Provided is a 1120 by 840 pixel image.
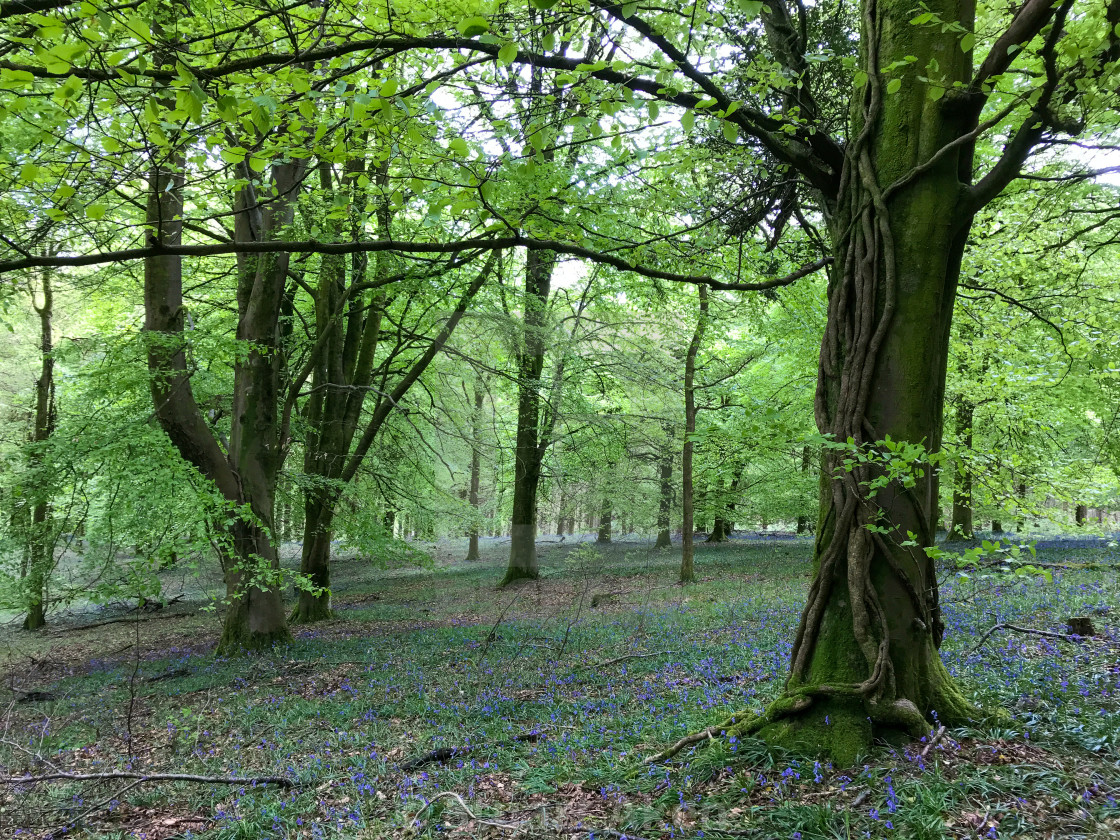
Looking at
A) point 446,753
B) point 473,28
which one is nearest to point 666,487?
point 446,753

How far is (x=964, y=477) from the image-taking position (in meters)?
5.54

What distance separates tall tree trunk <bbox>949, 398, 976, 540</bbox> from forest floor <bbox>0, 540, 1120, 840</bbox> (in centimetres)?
86

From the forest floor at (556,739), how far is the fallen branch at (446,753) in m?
0.02

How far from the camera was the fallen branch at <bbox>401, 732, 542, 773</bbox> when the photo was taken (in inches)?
193

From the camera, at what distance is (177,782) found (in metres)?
4.98

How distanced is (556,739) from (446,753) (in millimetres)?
903

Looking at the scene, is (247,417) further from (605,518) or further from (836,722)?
(605,518)

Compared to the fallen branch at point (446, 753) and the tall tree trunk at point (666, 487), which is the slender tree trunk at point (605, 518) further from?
the fallen branch at point (446, 753)

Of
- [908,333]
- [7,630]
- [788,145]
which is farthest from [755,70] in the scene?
[7,630]

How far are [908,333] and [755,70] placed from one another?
194 cm

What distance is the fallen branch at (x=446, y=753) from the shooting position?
16.1ft

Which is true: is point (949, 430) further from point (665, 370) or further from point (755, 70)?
point (755, 70)

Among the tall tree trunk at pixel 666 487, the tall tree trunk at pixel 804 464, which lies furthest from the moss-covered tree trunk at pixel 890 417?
the tall tree trunk at pixel 666 487

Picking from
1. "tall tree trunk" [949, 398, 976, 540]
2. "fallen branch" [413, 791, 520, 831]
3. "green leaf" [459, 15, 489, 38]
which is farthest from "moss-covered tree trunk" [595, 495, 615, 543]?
"green leaf" [459, 15, 489, 38]
